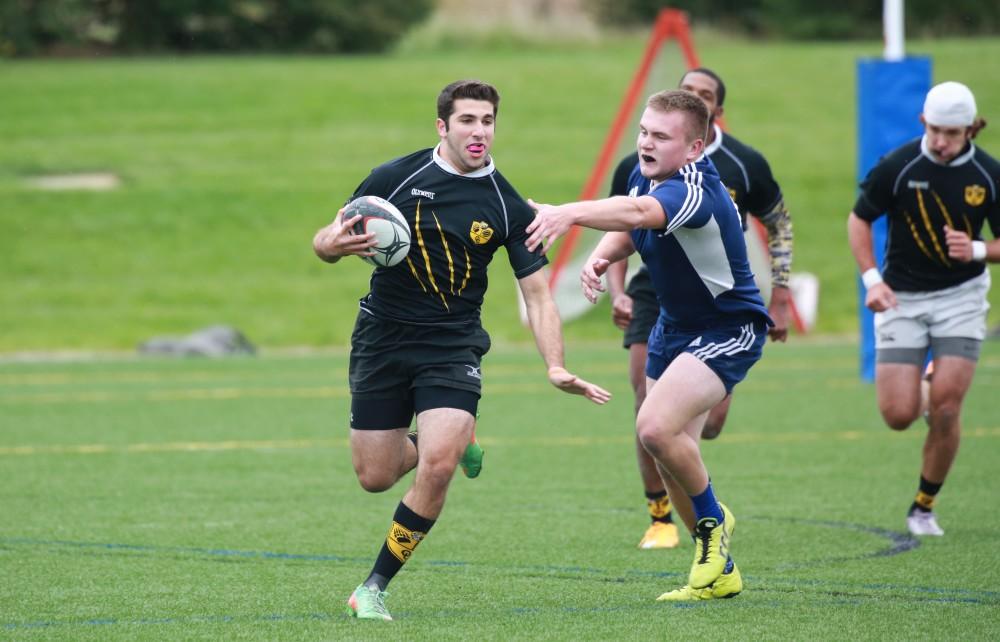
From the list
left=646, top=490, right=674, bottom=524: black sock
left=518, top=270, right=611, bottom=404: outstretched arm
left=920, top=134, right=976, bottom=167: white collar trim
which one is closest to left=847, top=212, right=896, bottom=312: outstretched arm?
left=920, top=134, right=976, bottom=167: white collar trim

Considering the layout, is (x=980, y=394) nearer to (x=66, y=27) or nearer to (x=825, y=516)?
(x=825, y=516)

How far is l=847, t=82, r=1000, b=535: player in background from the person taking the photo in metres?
7.69

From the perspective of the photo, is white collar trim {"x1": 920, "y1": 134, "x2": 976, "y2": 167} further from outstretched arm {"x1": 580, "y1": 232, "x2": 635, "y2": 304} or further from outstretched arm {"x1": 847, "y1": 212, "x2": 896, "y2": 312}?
outstretched arm {"x1": 580, "y1": 232, "x2": 635, "y2": 304}

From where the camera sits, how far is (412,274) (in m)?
6.12

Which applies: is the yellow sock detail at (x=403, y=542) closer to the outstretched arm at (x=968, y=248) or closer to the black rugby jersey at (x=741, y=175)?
the black rugby jersey at (x=741, y=175)

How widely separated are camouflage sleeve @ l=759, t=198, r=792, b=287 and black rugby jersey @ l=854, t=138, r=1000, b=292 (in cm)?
42

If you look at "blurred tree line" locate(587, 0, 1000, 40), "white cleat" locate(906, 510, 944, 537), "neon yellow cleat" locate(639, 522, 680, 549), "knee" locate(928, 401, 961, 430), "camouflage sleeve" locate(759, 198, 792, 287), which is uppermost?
"camouflage sleeve" locate(759, 198, 792, 287)

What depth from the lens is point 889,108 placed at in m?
14.6

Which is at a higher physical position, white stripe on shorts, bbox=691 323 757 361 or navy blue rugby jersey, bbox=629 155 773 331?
navy blue rugby jersey, bbox=629 155 773 331

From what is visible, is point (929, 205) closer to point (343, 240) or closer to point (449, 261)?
point (449, 261)

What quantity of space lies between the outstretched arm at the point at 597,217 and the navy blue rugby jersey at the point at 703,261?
0.21 m

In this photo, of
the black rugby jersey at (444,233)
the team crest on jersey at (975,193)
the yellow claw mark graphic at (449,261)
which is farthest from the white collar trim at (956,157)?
the yellow claw mark graphic at (449,261)

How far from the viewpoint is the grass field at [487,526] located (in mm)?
5711

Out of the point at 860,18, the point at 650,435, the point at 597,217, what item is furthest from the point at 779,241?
the point at 860,18
